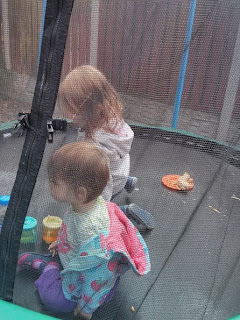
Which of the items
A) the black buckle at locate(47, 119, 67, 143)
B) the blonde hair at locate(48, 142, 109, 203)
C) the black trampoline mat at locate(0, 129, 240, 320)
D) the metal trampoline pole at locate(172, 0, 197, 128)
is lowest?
the black trampoline mat at locate(0, 129, 240, 320)

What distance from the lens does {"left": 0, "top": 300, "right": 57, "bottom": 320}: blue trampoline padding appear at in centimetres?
75

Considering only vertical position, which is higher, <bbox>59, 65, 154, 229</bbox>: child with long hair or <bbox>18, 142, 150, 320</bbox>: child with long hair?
<bbox>59, 65, 154, 229</bbox>: child with long hair

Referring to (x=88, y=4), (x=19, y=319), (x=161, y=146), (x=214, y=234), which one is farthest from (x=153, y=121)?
(x=19, y=319)

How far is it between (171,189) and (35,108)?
0.90 meters

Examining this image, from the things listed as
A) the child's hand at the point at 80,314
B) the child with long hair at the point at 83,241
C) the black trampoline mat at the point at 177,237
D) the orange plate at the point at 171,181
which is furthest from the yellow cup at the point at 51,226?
the orange plate at the point at 171,181

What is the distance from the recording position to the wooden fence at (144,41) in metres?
0.87

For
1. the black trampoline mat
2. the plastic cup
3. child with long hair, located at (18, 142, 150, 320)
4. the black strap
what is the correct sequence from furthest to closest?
the plastic cup, the black trampoline mat, child with long hair, located at (18, 142, 150, 320), the black strap

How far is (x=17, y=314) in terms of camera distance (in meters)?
0.76

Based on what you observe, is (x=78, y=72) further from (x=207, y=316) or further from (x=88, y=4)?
(x=207, y=316)

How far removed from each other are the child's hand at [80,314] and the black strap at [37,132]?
17 centimetres

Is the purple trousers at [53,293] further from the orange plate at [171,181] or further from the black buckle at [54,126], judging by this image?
the orange plate at [171,181]

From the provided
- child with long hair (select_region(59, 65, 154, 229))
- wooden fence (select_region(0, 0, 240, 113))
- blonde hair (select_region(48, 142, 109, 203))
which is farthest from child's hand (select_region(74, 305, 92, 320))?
wooden fence (select_region(0, 0, 240, 113))

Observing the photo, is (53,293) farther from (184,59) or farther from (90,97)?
(184,59)

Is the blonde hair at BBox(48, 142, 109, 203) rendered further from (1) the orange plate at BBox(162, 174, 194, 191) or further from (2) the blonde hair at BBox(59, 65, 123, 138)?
(1) the orange plate at BBox(162, 174, 194, 191)
